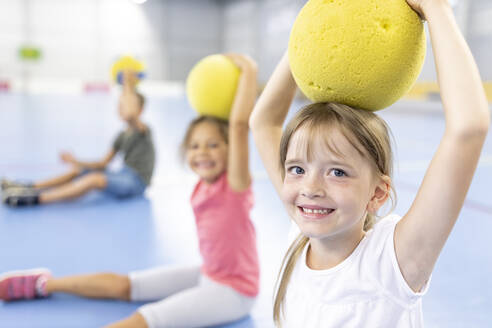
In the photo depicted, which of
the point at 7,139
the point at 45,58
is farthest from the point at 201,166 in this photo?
the point at 45,58

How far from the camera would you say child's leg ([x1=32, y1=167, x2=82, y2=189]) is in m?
3.37

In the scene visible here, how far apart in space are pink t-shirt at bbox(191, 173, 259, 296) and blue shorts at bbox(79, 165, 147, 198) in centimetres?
174

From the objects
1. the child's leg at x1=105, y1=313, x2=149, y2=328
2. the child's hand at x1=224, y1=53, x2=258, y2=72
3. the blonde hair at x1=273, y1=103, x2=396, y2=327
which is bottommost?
the child's leg at x1=105, y1=313, x2=149, y2=328

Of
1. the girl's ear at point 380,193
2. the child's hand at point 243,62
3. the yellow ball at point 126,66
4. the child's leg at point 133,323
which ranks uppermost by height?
the yellow ball at point 126,66

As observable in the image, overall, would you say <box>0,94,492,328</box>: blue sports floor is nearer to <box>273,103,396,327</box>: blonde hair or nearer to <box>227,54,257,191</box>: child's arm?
<box>227,54,257,191</box>: child's arm

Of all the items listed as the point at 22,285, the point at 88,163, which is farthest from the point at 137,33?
the point at 22,285

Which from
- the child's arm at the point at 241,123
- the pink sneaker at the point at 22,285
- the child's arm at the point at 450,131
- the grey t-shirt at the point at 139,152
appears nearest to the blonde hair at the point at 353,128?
the child's arm at the point at 450,131

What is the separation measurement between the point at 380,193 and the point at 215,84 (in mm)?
791

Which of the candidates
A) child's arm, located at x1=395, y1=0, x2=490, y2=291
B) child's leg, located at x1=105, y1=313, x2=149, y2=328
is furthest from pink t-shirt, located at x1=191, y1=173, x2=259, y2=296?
child's arm, located at x1=395, y1=0, x2=490, y2=291

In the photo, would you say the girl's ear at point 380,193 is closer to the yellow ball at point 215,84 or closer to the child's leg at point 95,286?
the yellow ball at point 215,84

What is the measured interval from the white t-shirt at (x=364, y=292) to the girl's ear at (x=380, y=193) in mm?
48

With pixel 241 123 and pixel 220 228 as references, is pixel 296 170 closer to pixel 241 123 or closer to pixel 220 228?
pixel 241 123

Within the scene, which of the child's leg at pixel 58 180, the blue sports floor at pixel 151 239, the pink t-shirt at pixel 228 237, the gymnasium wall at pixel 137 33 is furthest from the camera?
the gymnasium wall at pixel 137 33

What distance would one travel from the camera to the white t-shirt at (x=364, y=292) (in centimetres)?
85
